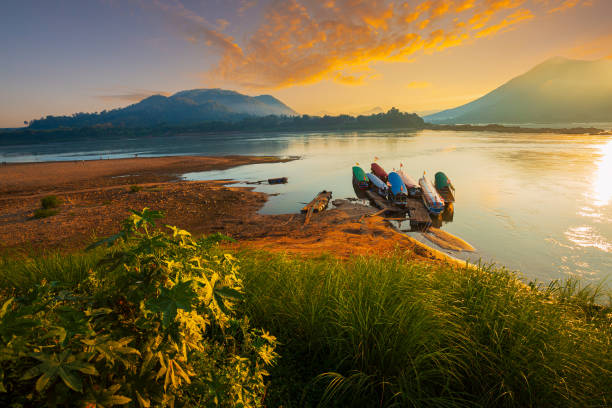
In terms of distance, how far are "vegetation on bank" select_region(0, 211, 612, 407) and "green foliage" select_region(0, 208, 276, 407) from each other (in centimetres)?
1

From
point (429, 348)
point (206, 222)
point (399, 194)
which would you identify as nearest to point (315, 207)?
point (399, 194)

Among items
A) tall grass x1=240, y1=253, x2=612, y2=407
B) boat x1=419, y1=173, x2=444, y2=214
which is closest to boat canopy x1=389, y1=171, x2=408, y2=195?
boat x1=419, y1=173, x2=444, y2=214

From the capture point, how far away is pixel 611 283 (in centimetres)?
991

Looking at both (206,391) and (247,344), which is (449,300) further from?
(206,391)

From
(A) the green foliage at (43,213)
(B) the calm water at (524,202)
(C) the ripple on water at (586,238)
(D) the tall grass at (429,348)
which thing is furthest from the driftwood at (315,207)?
(A) the green foliage at (43,213)

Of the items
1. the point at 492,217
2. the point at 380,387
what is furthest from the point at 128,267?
the point at 492,217

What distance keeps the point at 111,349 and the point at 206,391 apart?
3.35 ft

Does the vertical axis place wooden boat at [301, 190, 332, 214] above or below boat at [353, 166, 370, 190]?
below

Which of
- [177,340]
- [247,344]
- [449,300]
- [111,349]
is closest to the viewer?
[111,349]

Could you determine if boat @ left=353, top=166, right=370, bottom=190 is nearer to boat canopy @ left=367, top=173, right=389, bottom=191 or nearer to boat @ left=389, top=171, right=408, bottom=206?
boat canopy @ left=367, top=173, right=389, bottom=191

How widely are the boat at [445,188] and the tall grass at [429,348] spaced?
1872cm

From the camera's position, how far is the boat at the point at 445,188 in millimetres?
21128

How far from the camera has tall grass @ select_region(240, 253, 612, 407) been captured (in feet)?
10.3

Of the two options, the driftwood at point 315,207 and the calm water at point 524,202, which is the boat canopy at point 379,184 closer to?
the calm water at point 524,202
